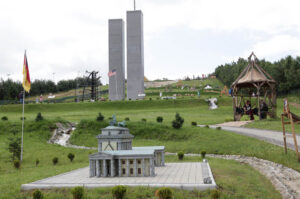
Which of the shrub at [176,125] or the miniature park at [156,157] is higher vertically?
the shrub at [176,125]

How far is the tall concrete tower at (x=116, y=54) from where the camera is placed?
94688 mm

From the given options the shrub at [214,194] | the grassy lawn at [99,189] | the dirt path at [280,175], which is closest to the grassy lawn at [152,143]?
the grassy lawn at [99,189]

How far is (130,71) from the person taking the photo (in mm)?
91438

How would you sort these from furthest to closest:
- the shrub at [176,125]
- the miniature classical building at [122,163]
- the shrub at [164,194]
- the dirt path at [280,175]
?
1. the shrub at [176,125]
2. the miniature classical building at [122,163]
3. the dirt path at [280,175]
4. the shrub at [164,194]

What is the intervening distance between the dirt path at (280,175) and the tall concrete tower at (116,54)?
235 ft

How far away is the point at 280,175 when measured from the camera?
61.9 ft

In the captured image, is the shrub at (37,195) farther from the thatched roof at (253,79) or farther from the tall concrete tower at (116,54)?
the tall concrete tower at (116,54)

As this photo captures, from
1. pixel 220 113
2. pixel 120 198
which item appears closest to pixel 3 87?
pixel 220 113

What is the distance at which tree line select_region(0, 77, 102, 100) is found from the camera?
11532 centimetres

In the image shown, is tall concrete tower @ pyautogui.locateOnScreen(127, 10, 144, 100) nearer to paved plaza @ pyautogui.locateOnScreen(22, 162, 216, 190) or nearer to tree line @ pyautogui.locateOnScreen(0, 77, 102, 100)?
tree line @ pyautogui.locateOnScreen(0, 77, 102, 100)

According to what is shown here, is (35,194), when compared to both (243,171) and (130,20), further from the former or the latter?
(130,20)

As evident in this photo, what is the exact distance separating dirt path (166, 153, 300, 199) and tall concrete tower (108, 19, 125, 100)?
71588mm

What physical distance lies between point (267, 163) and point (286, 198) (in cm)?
866

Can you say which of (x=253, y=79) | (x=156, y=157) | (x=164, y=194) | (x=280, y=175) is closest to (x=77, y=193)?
(x=164, y=194)
